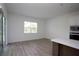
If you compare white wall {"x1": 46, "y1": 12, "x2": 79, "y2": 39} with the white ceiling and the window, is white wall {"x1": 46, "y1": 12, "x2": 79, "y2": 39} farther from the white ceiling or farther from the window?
the window

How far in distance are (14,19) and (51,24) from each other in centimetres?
367

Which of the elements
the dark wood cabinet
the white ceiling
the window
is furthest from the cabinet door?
the window

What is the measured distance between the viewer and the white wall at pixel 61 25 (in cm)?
598

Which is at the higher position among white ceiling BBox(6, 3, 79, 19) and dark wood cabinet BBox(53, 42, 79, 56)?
white ceiling BBox(6, 3, 79, 19)

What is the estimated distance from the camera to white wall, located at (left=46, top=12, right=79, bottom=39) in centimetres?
598

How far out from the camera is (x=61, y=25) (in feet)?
24.0

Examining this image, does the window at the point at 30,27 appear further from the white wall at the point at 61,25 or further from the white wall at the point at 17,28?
the white wall at the point at 61,25

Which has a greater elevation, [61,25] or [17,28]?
[61,25]

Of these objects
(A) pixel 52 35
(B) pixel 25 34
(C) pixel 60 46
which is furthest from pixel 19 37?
(C) pixel 60 46

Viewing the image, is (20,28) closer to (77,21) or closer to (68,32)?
(68,32)

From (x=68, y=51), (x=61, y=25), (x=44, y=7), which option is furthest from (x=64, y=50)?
(x=61, y=25)

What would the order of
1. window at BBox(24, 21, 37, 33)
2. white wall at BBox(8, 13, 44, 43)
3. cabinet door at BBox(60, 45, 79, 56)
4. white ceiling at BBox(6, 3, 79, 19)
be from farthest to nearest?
window at BBox(24, 21, 37, 33)
white wall at BBox(8, 13, 44, 43)
white ceiling at BBox(6, 3, 79, 19)
cabinet door at BBox(60, 45, 79, 56)

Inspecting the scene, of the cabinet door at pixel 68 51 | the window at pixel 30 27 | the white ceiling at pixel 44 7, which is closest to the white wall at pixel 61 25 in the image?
the white ceiling at pixel 44 7

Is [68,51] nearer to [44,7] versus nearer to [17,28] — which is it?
[44,7]
